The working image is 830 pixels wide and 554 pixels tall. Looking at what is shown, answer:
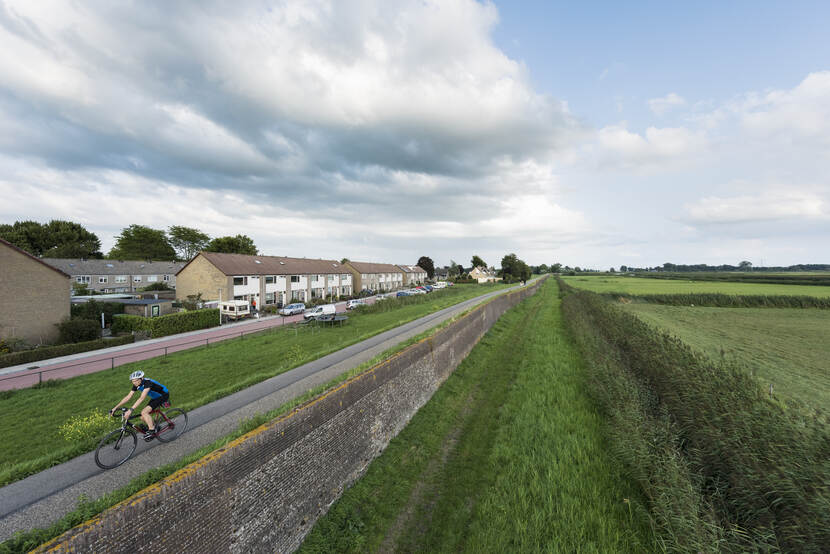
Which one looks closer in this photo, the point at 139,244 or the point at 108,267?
the point at 108,267

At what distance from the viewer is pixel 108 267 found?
52.3m

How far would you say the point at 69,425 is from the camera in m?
9.30

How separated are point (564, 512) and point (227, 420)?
8.76 metres

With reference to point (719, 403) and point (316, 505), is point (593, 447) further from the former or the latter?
point (316, 505)

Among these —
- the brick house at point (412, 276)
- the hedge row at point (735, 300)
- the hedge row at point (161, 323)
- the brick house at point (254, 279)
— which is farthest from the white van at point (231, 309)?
the hedge row at point (735, 300)

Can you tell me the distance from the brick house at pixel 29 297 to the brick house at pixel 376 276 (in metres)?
42.3

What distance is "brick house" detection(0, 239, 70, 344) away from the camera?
19.9m

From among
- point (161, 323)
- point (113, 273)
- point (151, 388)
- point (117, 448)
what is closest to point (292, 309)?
point (161, 323)

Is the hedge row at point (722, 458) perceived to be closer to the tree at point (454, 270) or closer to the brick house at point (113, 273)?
the brick house at point (113, 273)

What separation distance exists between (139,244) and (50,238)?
14.5m

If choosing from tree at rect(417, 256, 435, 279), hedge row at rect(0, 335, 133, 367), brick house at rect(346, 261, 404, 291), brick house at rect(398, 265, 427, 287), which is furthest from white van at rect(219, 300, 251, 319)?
tree at rect(417, 256, 435, 279)

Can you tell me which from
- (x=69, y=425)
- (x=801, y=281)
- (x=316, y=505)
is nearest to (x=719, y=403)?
(x=316, y=505)

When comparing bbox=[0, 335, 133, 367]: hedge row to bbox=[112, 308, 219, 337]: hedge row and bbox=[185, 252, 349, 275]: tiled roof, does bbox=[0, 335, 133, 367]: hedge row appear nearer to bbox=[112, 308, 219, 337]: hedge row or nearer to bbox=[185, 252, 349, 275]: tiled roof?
bbox=[112, 308, 219, 337]: hedge row

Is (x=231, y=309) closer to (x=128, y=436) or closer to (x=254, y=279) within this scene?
(x=254, y=279)
